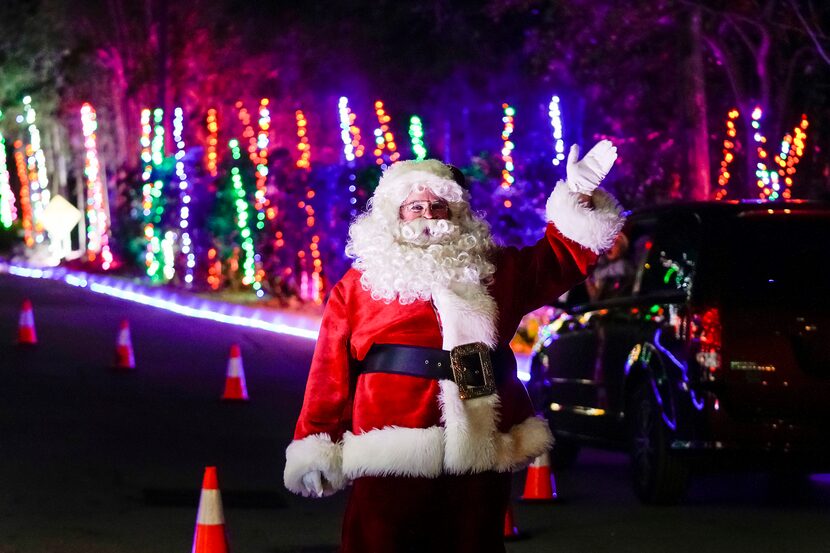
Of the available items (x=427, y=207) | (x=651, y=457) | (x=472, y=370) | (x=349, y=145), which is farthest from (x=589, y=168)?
(x=349, y=145)

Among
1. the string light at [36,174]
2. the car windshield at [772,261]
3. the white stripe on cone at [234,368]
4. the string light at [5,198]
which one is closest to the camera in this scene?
the car windshield at [772,261]

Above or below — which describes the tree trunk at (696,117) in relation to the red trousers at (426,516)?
above

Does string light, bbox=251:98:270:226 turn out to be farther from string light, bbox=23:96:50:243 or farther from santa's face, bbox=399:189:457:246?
string light, bbox=23:96:50:243

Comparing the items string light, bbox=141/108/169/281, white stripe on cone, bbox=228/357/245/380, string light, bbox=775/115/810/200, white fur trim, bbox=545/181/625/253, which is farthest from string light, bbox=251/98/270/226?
white fur trim, bbox=545/181/625/253

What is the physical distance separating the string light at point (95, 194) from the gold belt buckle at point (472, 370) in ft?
175

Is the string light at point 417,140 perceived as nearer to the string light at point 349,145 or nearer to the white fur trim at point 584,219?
the string light at point 349,145

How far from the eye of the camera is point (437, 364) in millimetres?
5746

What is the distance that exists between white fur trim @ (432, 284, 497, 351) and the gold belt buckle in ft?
0.08

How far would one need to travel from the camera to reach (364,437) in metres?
5.71

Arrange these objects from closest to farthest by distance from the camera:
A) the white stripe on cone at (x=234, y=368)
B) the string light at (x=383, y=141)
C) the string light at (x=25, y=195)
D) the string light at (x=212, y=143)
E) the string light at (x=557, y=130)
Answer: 1. the white stripe on cone at (x=234, y=368)
2. the string light at (x=557, y=130)
3. the string light at (x=383, y=141)
4. the string light at (x=212, y=143)
5. the string light at (x=25, y=195)

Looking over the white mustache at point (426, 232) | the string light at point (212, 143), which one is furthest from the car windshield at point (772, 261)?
the string light at point (212, 143)

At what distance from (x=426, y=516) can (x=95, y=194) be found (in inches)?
2370

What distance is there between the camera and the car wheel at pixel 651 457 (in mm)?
10273

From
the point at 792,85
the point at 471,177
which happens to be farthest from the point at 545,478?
the point at 471,177
